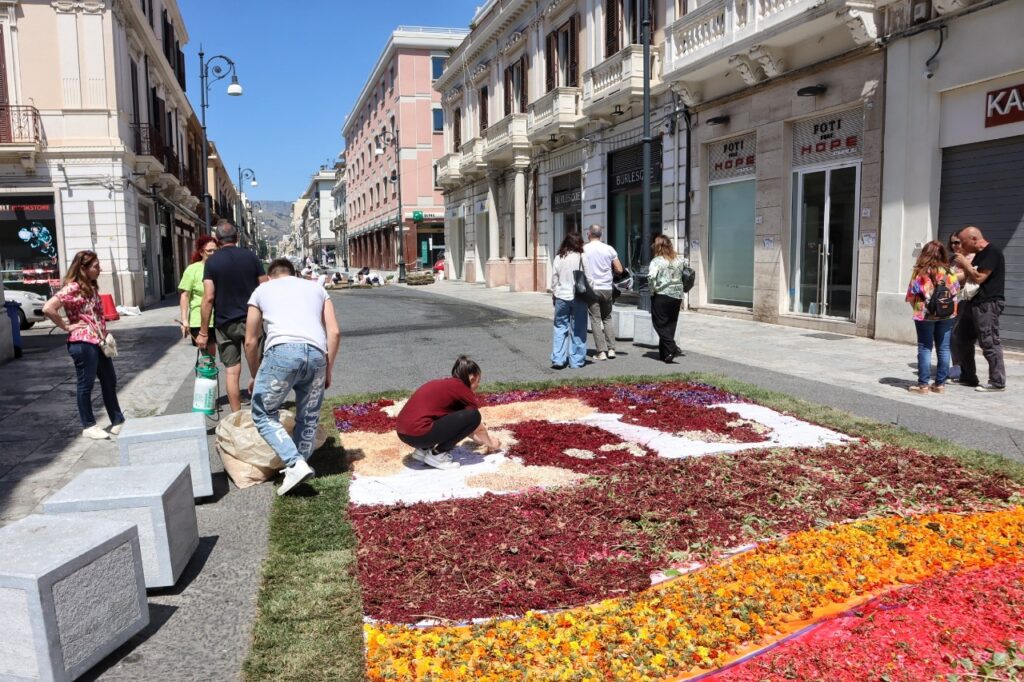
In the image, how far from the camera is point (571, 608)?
11.3 feet

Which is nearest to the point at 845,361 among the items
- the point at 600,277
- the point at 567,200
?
the point at 600,277

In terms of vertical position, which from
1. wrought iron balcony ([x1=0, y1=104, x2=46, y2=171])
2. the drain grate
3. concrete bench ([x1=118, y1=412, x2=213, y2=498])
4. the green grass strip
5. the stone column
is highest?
wrought iron balcony ([x1=0, y1=104, x2=46, y2=171])

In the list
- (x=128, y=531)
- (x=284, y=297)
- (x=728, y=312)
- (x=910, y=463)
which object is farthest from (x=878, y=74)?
(x=128, y=531)

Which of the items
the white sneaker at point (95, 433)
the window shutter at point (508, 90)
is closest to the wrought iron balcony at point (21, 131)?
the window shutter at point (508, 90)

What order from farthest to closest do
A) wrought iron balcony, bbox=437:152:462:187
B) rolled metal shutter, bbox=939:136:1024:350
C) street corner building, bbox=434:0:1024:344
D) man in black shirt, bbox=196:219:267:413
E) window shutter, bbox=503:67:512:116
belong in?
wrought iron balcony, bbox=437:152:462:187, window shutter, bbox=503:67:512:116, street corner building, bbox=434:0:1024:344, rolled metal shutter, bbox=939:136:1024:350, man in black shirt, bbox=196:219:267:413

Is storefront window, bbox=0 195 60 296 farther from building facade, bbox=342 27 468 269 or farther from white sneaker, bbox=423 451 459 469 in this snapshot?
building facade, bbox=342 27 468 269

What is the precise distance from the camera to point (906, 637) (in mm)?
2949

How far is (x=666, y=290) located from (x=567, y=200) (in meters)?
14.8

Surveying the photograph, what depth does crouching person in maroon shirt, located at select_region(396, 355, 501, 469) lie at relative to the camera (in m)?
5.51

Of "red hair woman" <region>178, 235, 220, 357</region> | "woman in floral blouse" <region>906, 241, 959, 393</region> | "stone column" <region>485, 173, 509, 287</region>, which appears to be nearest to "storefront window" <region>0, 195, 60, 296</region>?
"stone column" <region>485, 173, 509, 287</region>

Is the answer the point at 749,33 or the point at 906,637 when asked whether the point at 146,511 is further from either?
the point at 749,33

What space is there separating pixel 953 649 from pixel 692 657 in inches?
38.7

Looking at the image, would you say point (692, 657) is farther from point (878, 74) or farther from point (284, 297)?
point (878, 74)

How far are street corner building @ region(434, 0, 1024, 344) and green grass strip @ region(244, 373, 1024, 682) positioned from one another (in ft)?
20.6
